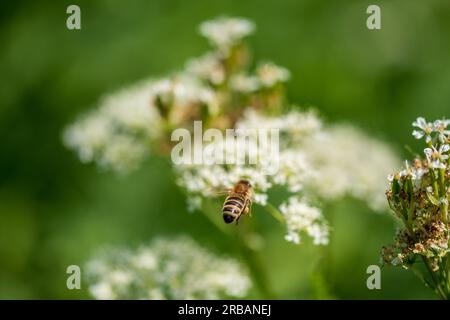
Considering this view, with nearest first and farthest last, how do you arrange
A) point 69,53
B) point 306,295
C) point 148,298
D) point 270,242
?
point 148,298 → point 306,295 → point 270,242 → point 69,53

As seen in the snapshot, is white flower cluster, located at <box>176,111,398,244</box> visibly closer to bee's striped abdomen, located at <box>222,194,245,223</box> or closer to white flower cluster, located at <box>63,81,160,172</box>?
bee's striped abdomen, located at <box>222,194,245,223</box>

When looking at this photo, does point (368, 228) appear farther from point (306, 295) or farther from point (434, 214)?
point (434, 214)

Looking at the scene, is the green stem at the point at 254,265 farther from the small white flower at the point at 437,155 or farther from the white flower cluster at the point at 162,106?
the small white flower at the point at 437,155

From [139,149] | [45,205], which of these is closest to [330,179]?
[139,149]

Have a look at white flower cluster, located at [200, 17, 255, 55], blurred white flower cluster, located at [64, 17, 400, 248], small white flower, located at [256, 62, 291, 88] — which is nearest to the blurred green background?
blurred white flower cluster, located at [64, 17, 400, 248]

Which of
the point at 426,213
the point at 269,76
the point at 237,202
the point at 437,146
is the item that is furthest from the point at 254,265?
the point at 437,146

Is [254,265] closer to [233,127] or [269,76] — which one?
[233,127]
